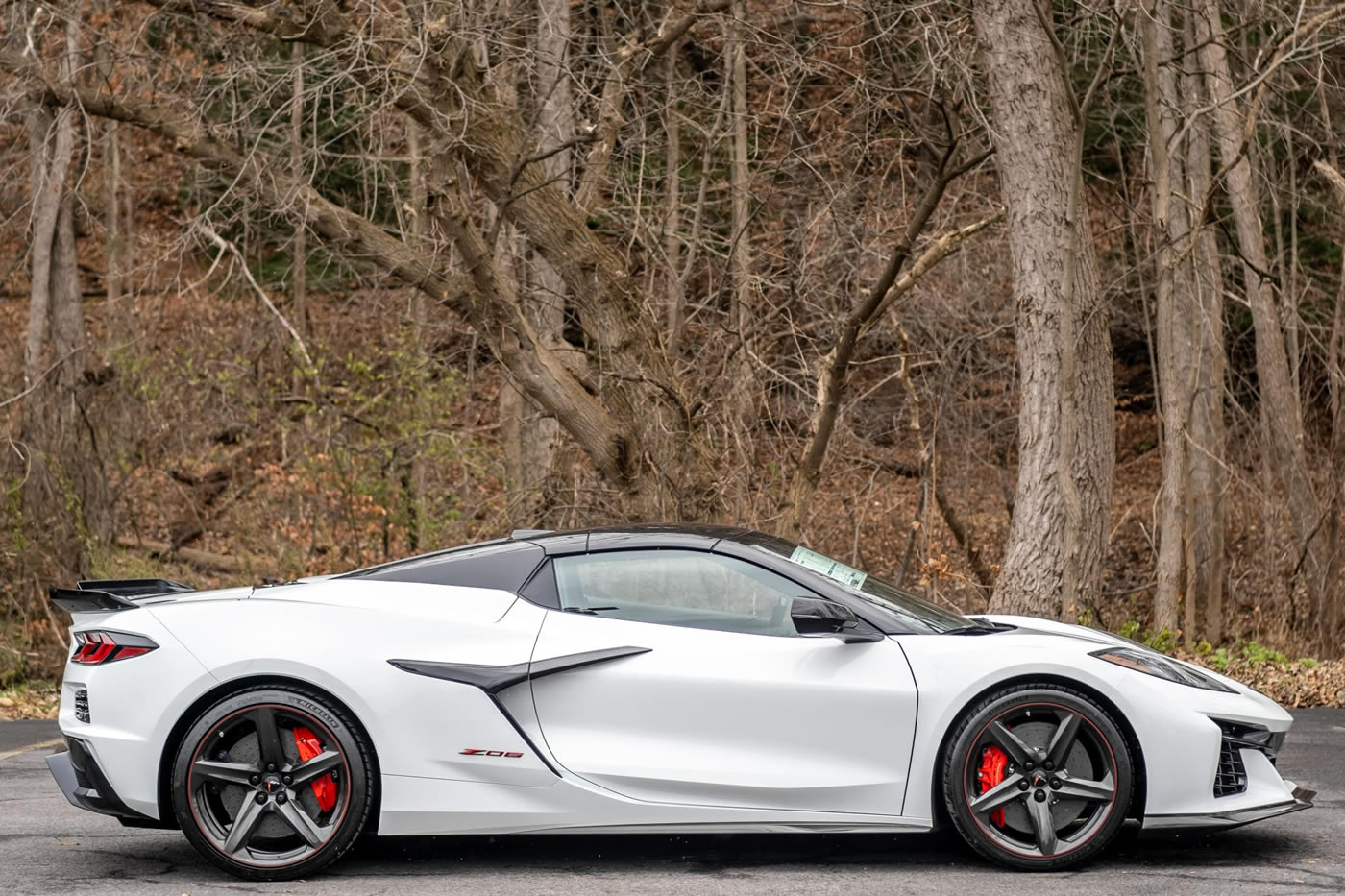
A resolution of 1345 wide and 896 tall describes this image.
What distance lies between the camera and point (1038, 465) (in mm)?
11227

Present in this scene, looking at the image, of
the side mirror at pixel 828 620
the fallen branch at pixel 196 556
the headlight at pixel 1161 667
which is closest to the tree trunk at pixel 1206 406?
the headlight at pixel 1161 667

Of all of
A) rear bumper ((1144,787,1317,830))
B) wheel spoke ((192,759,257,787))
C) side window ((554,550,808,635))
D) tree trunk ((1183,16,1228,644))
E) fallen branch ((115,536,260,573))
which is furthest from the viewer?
tree trunk ((1183,16,1228,644))

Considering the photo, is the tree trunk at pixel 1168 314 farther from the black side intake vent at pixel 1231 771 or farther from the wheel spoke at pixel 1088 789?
the wheel spoke at pixel 1088 789

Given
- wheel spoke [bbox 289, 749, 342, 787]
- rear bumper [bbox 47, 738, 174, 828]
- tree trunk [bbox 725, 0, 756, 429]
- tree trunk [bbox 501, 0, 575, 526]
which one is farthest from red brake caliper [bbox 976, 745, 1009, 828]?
tree trunk [bbox 725, 0, 756, 429]

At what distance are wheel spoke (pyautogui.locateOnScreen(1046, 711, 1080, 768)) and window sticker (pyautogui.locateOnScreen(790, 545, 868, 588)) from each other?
0.93m

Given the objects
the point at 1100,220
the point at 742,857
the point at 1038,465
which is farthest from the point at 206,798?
the point at 1100,220

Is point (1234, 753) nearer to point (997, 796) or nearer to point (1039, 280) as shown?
point (997, 796)

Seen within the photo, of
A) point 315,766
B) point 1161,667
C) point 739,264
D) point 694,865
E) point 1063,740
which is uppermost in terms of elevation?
point 739,264

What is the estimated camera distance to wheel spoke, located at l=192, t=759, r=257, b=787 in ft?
18.0

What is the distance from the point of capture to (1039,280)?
11.1m

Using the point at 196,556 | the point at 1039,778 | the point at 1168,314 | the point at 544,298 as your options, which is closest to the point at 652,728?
the point at 1039,778

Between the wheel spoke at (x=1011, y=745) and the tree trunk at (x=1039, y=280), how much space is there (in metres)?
5.73

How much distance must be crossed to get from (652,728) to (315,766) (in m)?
1.27

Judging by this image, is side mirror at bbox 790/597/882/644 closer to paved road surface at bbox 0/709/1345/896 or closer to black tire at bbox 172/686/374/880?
paved road surface at bbox 0/709/1345/896
